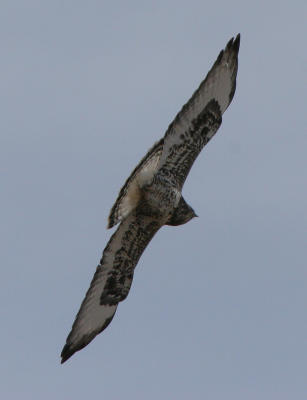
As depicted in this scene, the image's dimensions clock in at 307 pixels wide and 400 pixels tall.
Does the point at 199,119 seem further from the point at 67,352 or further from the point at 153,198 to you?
the point at 67,352

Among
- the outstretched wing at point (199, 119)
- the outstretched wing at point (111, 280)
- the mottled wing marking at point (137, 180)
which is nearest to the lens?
the mottled wing marking at point (137, 180)

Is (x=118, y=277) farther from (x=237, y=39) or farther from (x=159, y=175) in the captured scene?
(x=237, y=39)

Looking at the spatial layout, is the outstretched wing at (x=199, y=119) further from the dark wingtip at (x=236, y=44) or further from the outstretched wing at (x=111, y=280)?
the outstretched wing at (x=111, y=280)

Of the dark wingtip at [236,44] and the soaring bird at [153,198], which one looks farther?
the dark wingtip at [236,44]

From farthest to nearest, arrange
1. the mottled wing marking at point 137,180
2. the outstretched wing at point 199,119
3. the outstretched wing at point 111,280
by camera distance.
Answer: the outstretched wing at point 111,280
the outstretched wing at point 199,119
the mottled wing marking at point 137,180

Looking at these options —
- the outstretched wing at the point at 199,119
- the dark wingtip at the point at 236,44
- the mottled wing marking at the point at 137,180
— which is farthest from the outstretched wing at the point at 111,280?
the dark wingtip at the point at 236,44

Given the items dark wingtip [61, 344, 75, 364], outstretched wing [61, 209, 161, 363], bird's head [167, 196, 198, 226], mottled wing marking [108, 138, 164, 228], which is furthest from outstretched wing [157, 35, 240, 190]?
dark wingtip [61, 344, 75, 364]

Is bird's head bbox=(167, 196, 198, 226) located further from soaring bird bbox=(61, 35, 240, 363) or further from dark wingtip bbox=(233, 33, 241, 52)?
dark wingtip bbox=(233, 33, 241, 52)
